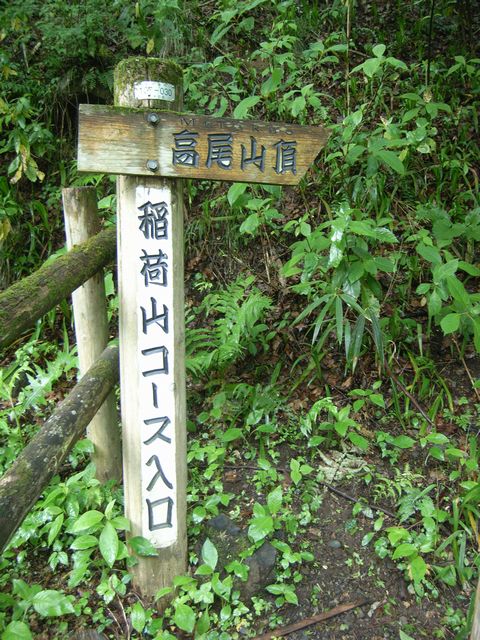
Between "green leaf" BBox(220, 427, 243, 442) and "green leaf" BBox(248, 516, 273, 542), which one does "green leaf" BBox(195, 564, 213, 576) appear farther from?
"green leaf" BBox(220, 427, 243, 442)

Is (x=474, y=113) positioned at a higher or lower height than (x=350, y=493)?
higher

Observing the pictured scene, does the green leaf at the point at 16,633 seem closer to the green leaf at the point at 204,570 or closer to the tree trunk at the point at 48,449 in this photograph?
the tree trunk at the point at 48,449

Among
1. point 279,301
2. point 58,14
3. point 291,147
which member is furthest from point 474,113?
point 58,14

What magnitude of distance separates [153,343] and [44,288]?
468 millimetres

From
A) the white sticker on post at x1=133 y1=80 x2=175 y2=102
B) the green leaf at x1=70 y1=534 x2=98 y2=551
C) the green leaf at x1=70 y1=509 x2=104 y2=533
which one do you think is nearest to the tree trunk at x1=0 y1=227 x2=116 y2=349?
the white sticker on post at x1=133 y1=80 x2=175 y2=102

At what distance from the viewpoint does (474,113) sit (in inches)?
177

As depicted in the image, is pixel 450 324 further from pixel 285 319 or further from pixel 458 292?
pixel 285 319

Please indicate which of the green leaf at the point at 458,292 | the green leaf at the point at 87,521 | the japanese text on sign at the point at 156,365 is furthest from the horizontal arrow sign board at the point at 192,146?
the green leaf at the point at 87,521

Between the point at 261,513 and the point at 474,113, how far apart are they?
12.9 feet

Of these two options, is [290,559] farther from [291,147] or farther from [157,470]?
[291,147]

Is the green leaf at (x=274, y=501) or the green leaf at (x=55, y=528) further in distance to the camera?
the green leaf at (x=274, y=501)

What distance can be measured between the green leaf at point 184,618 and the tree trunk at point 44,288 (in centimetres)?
131

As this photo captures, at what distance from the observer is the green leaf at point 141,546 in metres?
2.15

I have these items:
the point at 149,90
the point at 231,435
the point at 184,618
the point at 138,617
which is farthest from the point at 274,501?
the point at 149,90
